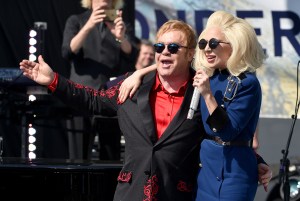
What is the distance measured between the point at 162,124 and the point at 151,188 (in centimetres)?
35

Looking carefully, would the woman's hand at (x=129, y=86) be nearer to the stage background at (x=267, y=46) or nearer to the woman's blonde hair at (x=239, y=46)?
the woman's blonde hair at (x=239, y=46)

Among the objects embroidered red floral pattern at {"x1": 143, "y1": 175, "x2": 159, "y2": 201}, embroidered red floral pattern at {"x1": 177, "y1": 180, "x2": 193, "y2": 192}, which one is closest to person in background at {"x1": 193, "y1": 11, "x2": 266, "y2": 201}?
embroidered red floral pattern at {"x1": 177, "y1": 180, "x2": 193, "y2": 192}

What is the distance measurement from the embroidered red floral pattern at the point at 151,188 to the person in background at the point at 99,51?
299 cm

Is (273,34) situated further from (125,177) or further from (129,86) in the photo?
(125,177)

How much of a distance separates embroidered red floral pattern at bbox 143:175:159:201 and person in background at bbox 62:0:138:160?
2.99 metres

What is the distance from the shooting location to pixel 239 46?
4.22 metres

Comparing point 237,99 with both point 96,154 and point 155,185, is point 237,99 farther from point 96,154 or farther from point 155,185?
point 96,154

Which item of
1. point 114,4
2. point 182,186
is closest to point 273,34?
point 114,4

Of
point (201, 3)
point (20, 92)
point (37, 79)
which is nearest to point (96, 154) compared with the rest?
point (20, 92)

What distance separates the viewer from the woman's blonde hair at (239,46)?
13.8 feet

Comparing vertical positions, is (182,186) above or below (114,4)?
below

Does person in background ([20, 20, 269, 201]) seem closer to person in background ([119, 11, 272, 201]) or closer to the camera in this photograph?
person in background ([119, 11, 272, 201])

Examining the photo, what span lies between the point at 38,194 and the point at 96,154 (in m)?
2.76

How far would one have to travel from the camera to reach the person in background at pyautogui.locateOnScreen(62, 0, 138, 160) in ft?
23.9
